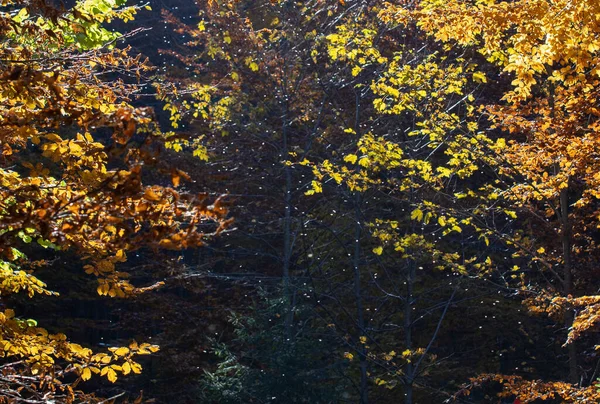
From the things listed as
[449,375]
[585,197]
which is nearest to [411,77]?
[585,197]

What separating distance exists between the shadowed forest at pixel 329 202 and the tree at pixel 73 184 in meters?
0.02

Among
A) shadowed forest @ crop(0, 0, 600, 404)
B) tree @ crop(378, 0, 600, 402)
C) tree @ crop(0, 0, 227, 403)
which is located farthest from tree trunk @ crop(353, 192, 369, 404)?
tree @ crop(0, 0, 227, 403)

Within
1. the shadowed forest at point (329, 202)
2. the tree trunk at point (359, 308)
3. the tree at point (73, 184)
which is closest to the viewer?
the tree at point (73, 184)

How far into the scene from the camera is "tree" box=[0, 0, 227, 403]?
288 cm

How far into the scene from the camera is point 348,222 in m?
13.7

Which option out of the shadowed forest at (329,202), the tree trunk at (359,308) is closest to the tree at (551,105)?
the shadowed forest at (329,202)

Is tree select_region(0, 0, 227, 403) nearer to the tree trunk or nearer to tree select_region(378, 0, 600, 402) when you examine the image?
tree select_region(378, 0, 600, 402)

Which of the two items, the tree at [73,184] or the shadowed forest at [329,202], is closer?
the tree at [73,184]

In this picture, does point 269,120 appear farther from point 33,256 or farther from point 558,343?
point 558,343

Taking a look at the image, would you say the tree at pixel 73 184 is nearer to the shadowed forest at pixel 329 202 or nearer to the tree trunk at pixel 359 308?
the shadowed forest at pixel 329 202

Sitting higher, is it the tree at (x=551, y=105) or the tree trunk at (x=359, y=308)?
the tree at (x=551, y=105)

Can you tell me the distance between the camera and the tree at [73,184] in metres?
→ 2.88

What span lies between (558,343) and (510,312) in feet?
2.97

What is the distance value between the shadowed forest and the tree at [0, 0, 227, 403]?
2 centimetres
